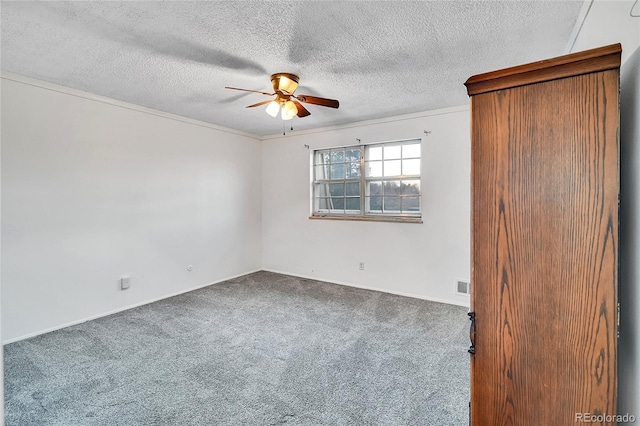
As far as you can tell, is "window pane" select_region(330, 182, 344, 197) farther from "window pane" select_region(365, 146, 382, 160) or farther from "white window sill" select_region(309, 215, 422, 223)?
"window pane" select_region(365, 146, 382, 160)

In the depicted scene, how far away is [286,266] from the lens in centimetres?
522

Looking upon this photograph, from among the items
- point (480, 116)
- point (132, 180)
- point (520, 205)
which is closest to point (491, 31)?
point (480, 116)

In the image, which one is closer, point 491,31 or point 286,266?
point 491,31

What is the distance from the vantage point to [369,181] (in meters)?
4.52

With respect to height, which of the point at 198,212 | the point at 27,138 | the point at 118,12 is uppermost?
the point at 118,12

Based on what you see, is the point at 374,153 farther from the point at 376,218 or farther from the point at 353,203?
the point at 376,218

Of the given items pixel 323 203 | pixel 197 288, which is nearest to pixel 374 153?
pixel 323 203

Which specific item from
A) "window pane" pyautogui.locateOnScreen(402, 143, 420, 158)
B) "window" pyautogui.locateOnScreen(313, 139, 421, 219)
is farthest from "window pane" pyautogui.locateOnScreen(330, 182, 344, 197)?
"window pane" pyautogui.locateOnScreen(402, 143, 420, 158)

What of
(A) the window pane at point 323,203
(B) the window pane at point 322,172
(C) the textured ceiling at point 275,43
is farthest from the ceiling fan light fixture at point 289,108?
(A) the window pane at point 323,203

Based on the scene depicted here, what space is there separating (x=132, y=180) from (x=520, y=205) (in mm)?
3944

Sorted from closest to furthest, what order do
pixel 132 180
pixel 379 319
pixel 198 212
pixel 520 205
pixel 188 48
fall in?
pixel 520 205
pixel 188 48
pixel 379 319
pixel 132 180
pixel 198 212

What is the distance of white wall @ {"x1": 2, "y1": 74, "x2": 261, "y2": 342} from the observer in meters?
2.80

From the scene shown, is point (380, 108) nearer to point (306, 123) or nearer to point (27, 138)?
point (306, 123)

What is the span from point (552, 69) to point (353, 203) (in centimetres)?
378
